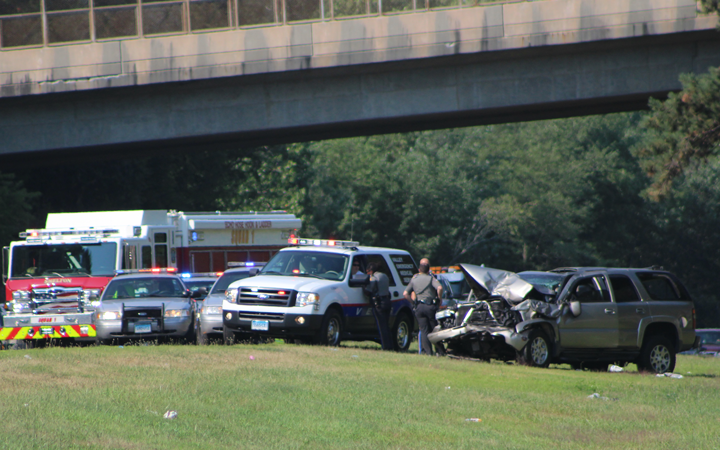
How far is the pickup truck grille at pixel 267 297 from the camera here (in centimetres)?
1565

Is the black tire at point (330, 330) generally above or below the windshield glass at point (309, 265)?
below

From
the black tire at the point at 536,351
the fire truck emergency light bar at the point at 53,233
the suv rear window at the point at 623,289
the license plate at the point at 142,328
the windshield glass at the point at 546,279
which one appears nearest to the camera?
the black tire at the point at 536,351

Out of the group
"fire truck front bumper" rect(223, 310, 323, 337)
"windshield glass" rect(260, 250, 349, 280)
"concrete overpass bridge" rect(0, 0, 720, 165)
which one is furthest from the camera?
"concrete overpass bridge" rect(0, 0, 720, 165)

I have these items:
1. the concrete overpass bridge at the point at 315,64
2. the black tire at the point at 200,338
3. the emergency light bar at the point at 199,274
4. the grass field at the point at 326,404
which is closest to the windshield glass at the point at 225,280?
the black tire at the point at 200,338

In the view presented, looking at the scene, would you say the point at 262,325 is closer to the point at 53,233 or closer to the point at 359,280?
the point at 359,280

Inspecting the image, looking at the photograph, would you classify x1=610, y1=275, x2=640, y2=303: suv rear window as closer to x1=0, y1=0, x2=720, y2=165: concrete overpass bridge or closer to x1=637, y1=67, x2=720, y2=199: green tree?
x1=637, y1=67, x2=720, y2=199: green tree

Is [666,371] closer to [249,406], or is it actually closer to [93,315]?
[249,406]

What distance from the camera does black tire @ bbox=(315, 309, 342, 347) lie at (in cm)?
1580

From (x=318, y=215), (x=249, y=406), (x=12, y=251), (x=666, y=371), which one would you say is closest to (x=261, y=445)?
(x=249, y=406)

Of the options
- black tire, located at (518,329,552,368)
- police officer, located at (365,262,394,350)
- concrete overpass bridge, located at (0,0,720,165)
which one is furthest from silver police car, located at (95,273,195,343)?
concrete overpass bridge, located at (0,0,720,165)

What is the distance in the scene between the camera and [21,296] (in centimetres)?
1725

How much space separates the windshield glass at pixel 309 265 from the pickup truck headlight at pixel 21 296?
4.55 metres

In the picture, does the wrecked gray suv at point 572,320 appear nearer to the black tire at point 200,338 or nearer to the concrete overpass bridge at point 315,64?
the black tire at point 200,338

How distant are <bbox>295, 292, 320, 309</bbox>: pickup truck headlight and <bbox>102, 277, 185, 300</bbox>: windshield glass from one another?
3174 millimetres
